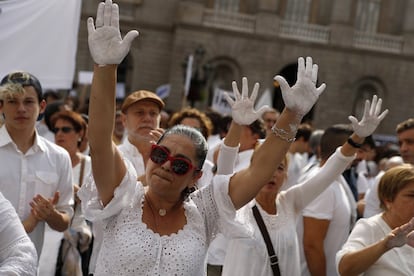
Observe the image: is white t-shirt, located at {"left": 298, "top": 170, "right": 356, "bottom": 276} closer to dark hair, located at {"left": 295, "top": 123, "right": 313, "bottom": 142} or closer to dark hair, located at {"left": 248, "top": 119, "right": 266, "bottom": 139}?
dark hair, located at {"left": 248, "top": 119, "right": 266, "bottom": 139}

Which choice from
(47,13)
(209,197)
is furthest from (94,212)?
(47,13)

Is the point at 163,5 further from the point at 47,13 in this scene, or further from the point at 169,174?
the point at 169,174

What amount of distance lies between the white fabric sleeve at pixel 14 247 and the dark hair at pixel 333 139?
297 cm

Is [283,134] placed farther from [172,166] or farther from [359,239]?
[359,239]

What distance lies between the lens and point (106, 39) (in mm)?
2787

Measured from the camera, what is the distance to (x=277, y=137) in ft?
9.87

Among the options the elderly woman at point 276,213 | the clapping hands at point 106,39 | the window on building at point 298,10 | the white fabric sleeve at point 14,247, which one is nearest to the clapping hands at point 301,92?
the clapping hands at point 106,39

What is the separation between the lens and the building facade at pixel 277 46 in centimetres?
2883

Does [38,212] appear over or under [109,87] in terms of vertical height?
under

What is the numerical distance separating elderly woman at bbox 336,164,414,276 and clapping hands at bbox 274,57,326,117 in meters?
1.16

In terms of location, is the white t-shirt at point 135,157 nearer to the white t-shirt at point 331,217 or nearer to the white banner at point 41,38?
the white banner at point 41,38

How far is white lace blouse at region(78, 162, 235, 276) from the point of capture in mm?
2881

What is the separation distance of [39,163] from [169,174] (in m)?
1.77

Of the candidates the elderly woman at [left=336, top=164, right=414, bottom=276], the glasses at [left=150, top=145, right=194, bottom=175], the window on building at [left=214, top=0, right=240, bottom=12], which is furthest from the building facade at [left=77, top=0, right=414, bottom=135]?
the glasses at [left=150, top=145, right=194, bottom=175]
